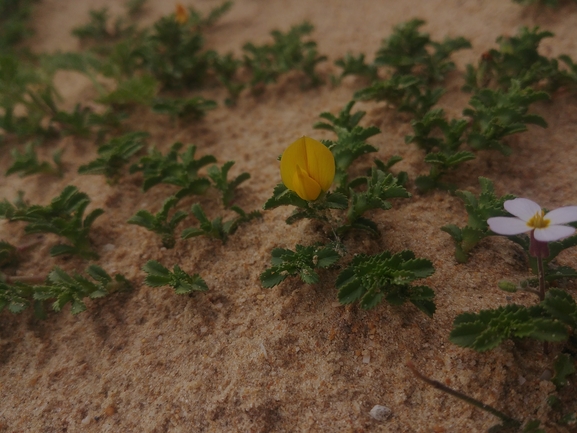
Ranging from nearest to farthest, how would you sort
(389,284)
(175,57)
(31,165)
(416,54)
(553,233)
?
(553,233)
(389,284)
(31,165)
(416,54)
(175,57)

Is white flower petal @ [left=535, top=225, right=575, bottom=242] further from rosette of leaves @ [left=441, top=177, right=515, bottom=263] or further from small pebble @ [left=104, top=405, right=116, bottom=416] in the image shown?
small pebble @ [left=104, top=405, right=116, bottom=416]

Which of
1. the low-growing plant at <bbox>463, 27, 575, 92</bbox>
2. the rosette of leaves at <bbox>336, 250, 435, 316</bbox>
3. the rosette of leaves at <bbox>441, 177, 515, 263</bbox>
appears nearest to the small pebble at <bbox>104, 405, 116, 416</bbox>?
the rosette of leaves at <bbox>336, 250, 435, 316</bbox>

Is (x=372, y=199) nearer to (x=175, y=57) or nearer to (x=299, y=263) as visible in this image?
(x=299, y=263)

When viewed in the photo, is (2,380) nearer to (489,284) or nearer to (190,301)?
(190,301)

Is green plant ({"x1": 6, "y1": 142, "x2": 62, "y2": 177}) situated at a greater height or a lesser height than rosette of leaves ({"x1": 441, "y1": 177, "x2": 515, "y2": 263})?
greater

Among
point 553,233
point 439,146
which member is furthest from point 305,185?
point 439,146

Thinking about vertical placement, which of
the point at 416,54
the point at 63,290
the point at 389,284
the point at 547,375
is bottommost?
the point at 547,375
